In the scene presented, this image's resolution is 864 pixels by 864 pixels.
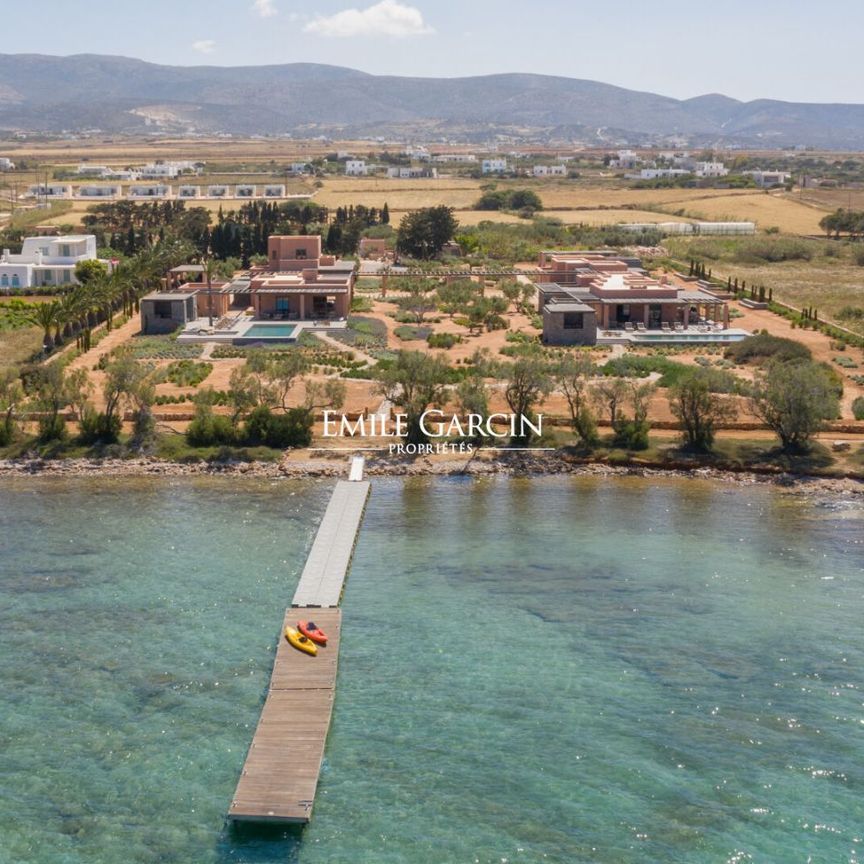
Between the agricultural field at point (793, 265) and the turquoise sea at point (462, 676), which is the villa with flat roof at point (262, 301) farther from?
the agricultural field at point (793, 265)

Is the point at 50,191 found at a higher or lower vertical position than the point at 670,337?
higher

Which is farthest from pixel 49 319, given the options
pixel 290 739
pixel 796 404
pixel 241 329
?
pixel 290 739

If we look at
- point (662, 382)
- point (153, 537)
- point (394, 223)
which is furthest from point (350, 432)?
point (394, 223)

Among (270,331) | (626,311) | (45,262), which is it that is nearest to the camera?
(270,331)

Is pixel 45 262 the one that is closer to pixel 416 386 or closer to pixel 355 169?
pixel 416 386

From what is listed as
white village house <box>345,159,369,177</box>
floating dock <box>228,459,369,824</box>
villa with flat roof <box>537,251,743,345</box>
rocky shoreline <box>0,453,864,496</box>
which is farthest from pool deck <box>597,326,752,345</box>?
white village house <box>345,159,369,177</box>

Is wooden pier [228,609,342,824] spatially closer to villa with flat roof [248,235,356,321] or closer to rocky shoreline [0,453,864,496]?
rocky shoreline [0,453,864,496]
